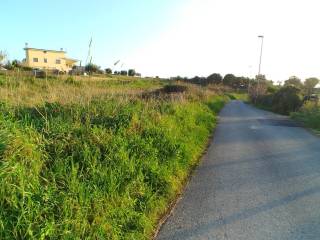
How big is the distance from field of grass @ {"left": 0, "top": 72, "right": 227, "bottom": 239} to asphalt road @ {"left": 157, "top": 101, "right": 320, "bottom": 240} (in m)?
0.45

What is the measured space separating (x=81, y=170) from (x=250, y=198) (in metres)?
3.19

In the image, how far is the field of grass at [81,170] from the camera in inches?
124

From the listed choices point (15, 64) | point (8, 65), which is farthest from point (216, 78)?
point (8, 65)

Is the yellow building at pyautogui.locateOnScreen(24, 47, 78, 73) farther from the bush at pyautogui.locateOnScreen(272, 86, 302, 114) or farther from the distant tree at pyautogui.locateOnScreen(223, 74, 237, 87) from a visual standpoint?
the distant tree at pyautogui.locateOnScreen(223, 74, 237, 87)

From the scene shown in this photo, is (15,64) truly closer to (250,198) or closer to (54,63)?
(54,63)

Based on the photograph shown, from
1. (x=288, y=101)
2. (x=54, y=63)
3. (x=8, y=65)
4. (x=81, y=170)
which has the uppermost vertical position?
(x=54, y=63)

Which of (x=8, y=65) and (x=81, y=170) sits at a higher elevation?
(x=8, y=65)

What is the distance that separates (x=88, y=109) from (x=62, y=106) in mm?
612

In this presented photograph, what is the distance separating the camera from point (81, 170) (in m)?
4.24

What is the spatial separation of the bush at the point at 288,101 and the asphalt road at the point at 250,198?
21.4 m

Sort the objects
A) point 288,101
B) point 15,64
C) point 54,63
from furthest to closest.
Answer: point 288,101, point 54,63, point 15,64

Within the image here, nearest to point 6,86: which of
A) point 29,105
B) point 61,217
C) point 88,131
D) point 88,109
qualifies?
point 29,105

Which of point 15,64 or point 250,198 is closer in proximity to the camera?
point 250,198

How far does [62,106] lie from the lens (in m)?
6.99
